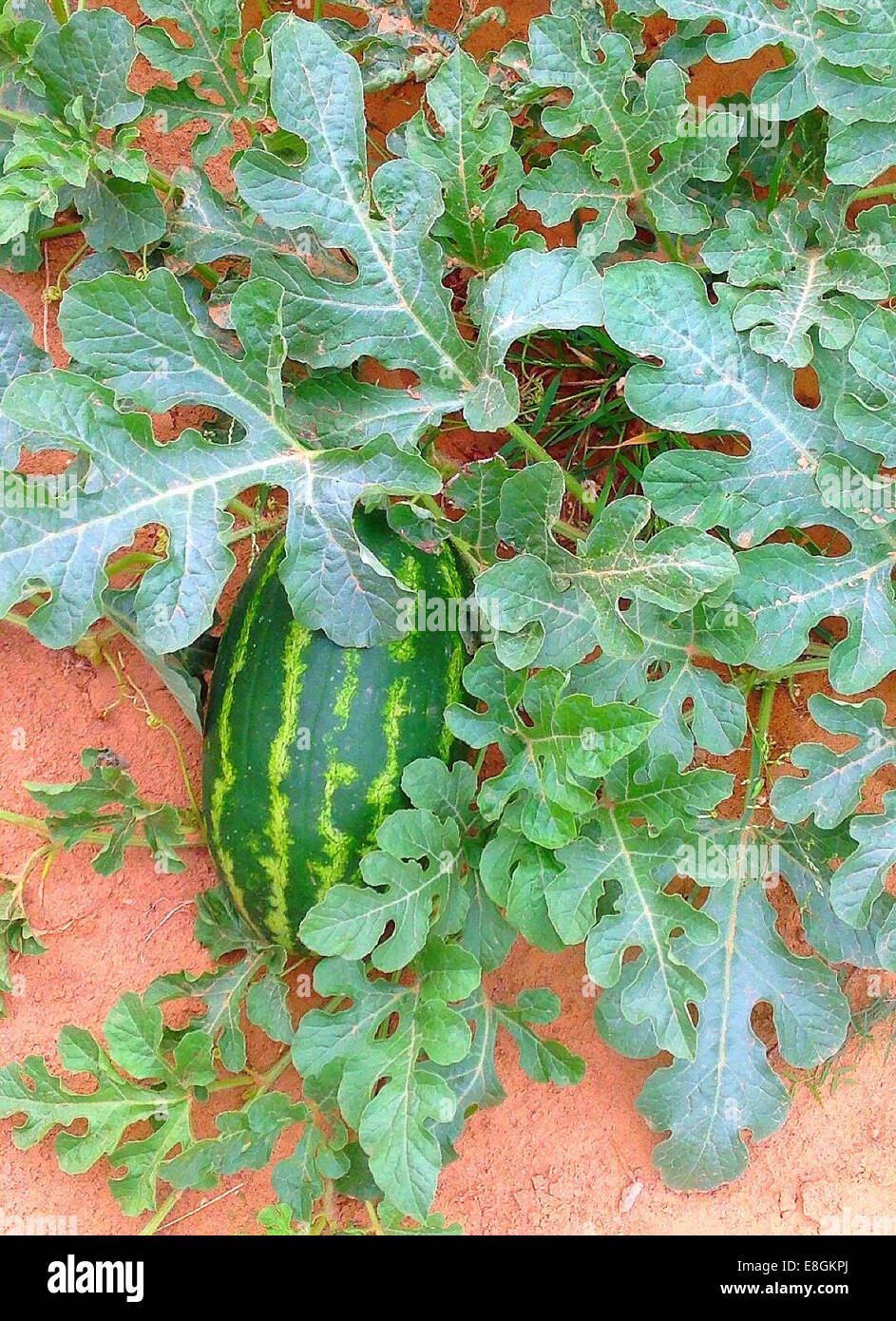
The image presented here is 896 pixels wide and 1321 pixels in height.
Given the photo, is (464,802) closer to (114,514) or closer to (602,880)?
(602,880)

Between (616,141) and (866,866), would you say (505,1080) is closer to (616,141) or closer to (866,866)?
(866,866)

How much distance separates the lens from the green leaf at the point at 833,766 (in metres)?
2.21

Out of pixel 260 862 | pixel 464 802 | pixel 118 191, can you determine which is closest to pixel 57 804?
pixel 260 862

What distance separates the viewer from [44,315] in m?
2.73

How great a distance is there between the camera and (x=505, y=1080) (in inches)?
102

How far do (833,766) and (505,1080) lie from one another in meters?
1.07

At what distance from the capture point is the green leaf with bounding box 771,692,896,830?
87.2 inches

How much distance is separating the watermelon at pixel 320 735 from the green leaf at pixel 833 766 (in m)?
0.69

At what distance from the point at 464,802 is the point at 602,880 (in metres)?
0.30

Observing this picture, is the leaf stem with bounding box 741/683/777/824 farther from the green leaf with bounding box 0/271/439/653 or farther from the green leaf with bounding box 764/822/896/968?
the green leaf with bounding box 0/271/439/653

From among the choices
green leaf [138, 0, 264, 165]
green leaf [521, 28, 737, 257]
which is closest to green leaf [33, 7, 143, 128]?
green leaf [138, 0, 264, 165]

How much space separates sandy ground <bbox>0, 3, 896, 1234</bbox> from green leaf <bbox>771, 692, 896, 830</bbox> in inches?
18.4

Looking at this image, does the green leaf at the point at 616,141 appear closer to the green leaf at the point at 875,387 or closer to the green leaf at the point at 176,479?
the green leaf at the point at 875,387

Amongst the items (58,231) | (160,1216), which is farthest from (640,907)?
(58,231)
